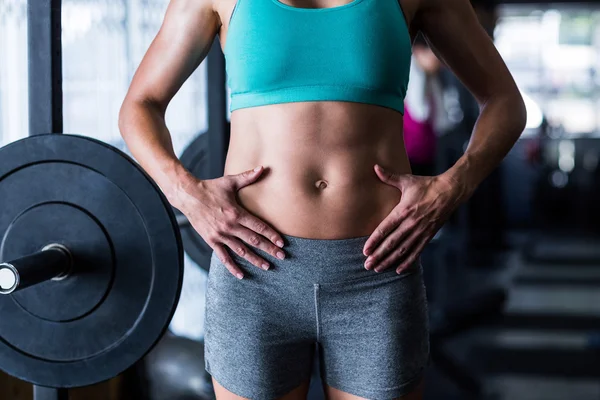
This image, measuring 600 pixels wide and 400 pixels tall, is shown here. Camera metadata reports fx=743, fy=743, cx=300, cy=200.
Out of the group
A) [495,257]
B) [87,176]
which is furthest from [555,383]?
[495,257]

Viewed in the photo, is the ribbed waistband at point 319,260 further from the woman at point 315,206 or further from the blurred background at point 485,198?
the blurred background at point 485,198

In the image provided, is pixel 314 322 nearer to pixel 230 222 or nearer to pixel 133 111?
pixel 230 222

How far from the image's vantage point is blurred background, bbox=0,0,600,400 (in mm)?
2252

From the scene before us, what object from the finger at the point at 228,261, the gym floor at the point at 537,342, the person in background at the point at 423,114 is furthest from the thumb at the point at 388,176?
the person in background at the point at 423,114

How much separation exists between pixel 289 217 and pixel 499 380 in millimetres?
2335

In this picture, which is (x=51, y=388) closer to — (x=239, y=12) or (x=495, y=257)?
(x=239, y=12)

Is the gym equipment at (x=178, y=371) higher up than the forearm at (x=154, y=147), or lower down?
lower down

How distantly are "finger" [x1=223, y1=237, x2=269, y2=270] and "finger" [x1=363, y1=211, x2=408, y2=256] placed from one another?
5.3 inches

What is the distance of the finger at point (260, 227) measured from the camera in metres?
0.96

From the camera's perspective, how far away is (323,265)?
960mm

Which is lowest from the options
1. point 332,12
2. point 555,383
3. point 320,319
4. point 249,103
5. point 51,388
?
point 555,383

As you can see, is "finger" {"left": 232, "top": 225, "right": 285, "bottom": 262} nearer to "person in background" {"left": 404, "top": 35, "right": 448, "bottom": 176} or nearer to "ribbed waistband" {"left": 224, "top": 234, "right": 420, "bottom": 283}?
"ribbed waistband" {"left": 224, "top": 234, "right": 420, "bottom": 283}

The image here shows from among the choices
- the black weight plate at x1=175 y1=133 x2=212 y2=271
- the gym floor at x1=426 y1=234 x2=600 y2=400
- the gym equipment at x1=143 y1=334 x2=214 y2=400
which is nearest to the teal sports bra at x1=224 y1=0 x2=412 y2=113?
the black weight plate at x1=175 y1=133 x2=212 y2=271

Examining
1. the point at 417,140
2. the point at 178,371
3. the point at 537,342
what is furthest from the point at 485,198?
the point at 178,371
